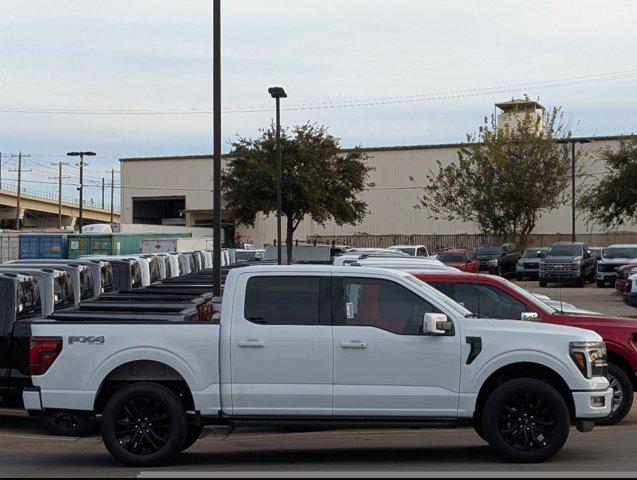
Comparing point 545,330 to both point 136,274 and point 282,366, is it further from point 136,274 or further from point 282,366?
point 136,274

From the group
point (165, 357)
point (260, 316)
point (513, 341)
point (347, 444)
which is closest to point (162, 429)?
point (165, 357)

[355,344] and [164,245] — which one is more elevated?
[164,245]

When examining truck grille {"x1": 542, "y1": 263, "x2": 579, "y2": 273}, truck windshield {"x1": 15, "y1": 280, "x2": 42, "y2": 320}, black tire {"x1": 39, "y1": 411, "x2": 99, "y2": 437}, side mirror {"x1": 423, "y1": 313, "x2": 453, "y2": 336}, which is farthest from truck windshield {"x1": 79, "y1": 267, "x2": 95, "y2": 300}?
truck grille {"x1": 542, "y1": 263, "x2": 579, "y2": 273}

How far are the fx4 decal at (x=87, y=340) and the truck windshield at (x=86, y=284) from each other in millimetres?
6309

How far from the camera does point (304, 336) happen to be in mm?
8891

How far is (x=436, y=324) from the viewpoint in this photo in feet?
28.9

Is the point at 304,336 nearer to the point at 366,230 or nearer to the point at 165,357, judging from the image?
the point at 165,357

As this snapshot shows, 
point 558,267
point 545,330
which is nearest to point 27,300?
point 545,330

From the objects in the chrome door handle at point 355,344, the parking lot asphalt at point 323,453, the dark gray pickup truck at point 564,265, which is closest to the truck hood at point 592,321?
the parking lot asphalt at point 323,453

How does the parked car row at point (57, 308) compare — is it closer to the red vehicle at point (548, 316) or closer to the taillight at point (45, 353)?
the taillight at point (45, 353)

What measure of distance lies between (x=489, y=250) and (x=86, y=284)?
37510 millimetres

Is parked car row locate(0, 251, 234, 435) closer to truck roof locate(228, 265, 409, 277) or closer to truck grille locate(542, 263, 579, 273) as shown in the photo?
truck roof locate(228, 265, 409, 277)

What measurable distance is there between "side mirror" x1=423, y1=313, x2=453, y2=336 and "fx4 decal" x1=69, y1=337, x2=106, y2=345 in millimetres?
2975

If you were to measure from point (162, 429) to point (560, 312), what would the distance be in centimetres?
545
